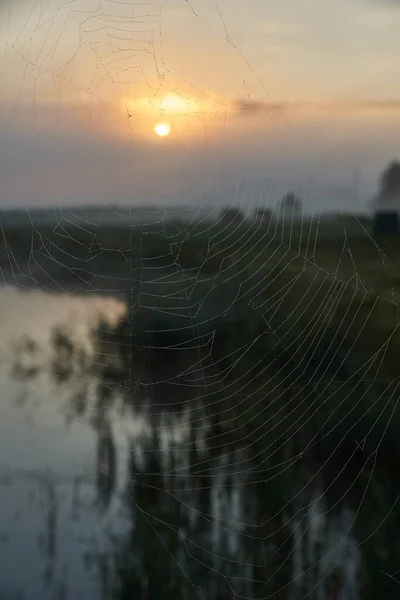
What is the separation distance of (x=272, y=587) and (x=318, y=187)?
0.78 m

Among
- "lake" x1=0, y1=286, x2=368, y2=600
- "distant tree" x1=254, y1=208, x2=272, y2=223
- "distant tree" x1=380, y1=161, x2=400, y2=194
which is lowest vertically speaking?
"lake" x1=0, y1=286, x2=368, y2=600

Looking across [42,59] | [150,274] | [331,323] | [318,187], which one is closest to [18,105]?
[42,59]

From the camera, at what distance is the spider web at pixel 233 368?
4.01 ft

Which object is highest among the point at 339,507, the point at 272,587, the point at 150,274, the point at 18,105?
the point at 18,105

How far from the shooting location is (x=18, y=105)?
1.21 metres

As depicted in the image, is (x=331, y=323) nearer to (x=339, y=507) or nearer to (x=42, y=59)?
(x=339, y=507)

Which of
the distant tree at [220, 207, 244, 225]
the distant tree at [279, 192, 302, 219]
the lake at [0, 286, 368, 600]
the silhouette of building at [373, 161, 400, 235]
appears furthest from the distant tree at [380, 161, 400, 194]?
the lake at [0, 286, 368, 600]

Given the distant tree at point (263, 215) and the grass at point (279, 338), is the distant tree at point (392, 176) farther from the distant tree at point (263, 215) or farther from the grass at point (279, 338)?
the distant tree at point (263, 215)

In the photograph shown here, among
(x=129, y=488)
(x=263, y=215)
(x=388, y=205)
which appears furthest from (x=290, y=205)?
(x=129, y=488)

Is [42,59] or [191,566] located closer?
[42,59]

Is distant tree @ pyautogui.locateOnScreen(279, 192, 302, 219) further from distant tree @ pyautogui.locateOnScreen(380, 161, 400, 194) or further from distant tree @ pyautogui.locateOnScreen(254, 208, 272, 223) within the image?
distant tree @ pyautogui.locateOnScreen(380, 161, 400, 194)

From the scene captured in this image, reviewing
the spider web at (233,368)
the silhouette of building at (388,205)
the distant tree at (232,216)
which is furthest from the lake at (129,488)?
the silhouette of building at (388,205)

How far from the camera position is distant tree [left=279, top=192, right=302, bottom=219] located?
1209mm

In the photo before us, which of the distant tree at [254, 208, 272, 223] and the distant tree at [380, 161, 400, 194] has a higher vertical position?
the distant tree at [380, 161, 400, 194]
